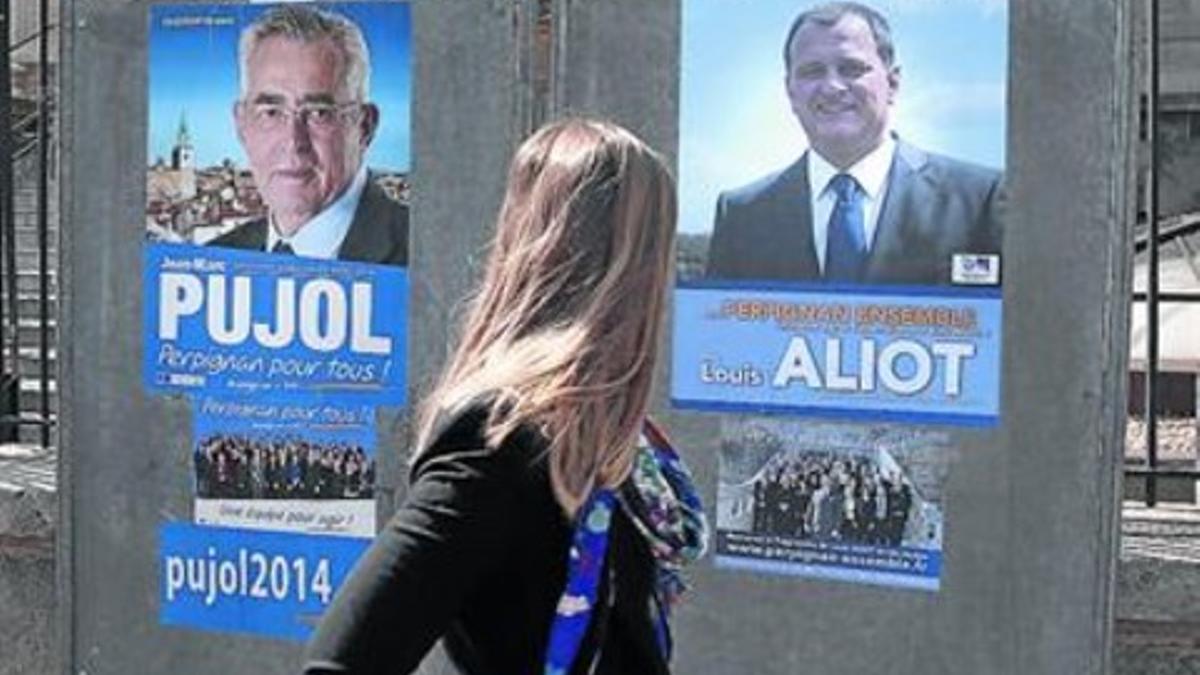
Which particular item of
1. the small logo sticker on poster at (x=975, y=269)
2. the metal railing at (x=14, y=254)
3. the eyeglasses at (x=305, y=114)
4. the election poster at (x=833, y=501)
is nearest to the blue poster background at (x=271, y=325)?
the eyeglasses at (x=305, y=114)

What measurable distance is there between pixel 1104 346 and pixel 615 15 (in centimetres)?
111

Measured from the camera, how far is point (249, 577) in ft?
13.5

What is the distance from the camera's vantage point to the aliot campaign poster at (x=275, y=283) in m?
3.96

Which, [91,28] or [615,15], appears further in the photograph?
[91,28]

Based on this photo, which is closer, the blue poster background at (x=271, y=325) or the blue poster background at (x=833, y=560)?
the blue poster background at (x=833, y=560)

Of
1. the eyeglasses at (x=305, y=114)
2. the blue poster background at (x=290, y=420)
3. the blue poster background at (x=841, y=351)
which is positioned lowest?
the blue poster background at (x=290, y=420)

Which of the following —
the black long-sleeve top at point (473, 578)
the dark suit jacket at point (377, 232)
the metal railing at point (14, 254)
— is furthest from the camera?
the metal railing at point (14, 254)

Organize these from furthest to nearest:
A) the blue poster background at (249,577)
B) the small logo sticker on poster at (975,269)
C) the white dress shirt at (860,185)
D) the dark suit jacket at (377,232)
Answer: the blue poster background at (249,577) < the dark suit jacket at (377,232) < the white dress shirt at (860,185) < the small logo sticker on poster at (975,269)

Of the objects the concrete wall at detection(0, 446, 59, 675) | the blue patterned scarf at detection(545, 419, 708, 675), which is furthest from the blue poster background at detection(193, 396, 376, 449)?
the blue patterned scarf at detection(545, 419, 708, 675)

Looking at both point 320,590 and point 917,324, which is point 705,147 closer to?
point 917,324

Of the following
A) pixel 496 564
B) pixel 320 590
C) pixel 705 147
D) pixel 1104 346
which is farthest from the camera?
pixel 320 590

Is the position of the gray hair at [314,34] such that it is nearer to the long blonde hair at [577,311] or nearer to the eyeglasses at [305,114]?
the eyeglasses at [305,114]

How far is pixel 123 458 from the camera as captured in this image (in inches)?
166

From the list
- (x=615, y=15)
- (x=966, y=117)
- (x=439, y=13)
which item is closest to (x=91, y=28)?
(x=439, y=13)
